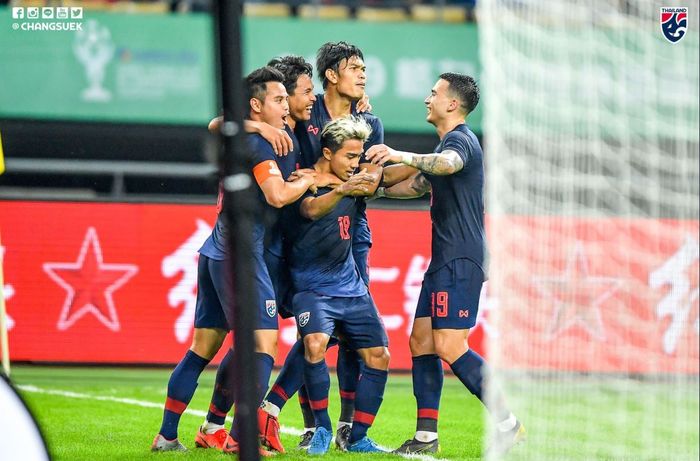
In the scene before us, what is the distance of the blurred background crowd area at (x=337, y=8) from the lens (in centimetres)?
1359

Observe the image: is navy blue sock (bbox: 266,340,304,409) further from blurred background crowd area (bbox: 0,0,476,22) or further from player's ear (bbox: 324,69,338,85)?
blurred background crowd area (bbox: 0,0,476,22)

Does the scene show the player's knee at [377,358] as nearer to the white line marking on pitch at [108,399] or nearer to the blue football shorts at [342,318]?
the blue football shorts at [342,318]

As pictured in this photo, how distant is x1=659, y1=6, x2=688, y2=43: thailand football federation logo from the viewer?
20.8 feet

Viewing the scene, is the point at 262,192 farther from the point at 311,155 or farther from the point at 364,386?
the point at 364,386

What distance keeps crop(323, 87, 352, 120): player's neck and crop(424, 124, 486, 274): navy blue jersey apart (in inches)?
26.8

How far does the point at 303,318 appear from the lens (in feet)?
18.6

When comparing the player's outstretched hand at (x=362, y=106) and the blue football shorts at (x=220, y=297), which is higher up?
the player's outstretched hand at (x=362, y=106)

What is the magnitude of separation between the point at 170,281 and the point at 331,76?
408cm

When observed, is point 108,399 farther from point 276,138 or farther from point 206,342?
point 276,138

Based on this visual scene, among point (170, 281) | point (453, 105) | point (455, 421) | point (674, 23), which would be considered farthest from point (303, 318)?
point (170, 281)

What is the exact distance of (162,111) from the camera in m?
13.6

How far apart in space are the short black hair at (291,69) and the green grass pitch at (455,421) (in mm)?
2009

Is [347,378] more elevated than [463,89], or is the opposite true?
[463,89]

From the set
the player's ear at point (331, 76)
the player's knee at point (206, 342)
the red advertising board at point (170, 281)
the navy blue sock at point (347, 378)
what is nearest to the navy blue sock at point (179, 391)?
the player's knee at point (206, 342)
